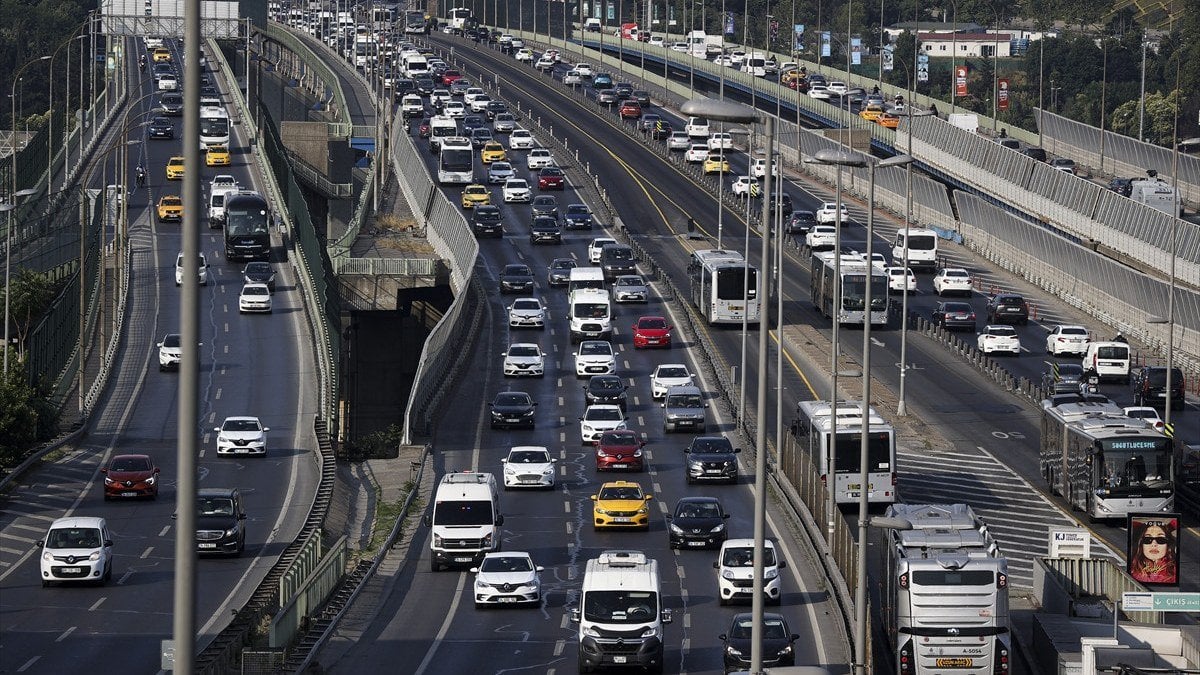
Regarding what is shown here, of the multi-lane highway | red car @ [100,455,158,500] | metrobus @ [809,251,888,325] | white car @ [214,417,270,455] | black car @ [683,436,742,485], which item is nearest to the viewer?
the multi-lane highway

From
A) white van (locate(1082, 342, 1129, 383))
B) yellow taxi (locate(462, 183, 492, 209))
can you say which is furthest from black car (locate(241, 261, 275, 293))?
white van (locate(1082, 342, 1129, 383))

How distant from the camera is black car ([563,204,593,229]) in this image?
115 m

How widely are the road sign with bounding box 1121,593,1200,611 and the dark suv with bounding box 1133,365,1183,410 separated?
134 feet

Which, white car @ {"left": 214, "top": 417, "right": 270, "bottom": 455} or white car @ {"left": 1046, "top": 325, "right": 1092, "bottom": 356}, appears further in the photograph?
white car @ {"left": 1046, "top": 325, "right": 1092, "bottom": 356}

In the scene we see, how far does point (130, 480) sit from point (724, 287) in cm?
3352

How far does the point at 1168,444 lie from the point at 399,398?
2488 inches

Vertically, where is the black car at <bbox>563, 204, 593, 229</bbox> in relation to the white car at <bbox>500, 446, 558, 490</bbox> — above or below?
above

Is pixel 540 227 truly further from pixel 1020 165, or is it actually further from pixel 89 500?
pixel 89 500

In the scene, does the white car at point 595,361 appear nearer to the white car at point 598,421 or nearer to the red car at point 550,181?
the white car at point 598,421

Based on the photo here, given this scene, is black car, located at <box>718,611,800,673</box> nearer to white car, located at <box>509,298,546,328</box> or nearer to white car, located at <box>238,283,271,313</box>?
white car, located at <box>509,298,546,328</box>

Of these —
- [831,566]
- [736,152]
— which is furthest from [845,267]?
[736,152]

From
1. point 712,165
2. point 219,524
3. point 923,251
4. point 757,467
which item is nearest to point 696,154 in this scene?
point 712,165

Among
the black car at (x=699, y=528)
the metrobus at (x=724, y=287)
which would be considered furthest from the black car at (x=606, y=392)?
the black car at (x=699, y=528)

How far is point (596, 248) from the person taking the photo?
341ft
